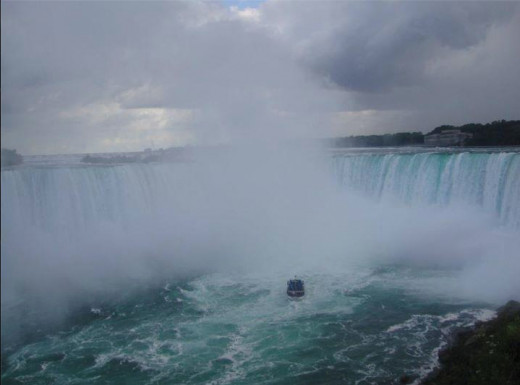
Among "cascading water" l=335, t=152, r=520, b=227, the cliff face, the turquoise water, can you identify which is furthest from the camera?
"cascading water" l=335, t=152, r=520, b=227

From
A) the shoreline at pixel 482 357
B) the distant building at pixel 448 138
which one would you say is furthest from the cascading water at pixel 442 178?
the distant building at pixel 448 138

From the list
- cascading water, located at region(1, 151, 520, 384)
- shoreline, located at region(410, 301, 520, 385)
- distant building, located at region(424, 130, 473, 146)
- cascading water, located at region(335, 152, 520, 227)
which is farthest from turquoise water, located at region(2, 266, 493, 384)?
distant building, located at region(424, 130, 473, 146)

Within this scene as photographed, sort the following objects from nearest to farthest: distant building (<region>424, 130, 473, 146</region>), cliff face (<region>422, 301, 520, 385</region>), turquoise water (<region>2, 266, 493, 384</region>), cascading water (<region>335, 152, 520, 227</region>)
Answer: cliff face (<region>422, 301, 520, 385</region>), turquoise water (<region>2, 266, 493, 384</region>), cascading water (<region>335, 152, 520, 227</region>), distant building (<region>424, 130, 473, 146</region>)

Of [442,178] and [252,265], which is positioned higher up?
[442,178]

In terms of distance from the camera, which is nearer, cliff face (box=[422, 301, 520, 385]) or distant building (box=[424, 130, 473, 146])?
cliff face (box=[422, 301, 520, 385])

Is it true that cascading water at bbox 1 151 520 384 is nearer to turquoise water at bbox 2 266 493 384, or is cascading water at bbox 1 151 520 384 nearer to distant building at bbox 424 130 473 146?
turquoise water at bbox 2 266 493 384

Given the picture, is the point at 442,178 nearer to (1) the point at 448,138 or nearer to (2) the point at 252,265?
(2) the point at 252,265

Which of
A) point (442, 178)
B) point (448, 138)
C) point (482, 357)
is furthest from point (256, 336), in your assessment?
point (448, 138)

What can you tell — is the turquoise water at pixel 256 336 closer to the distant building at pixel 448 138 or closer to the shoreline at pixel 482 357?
the shoreline at pixel 482 357
